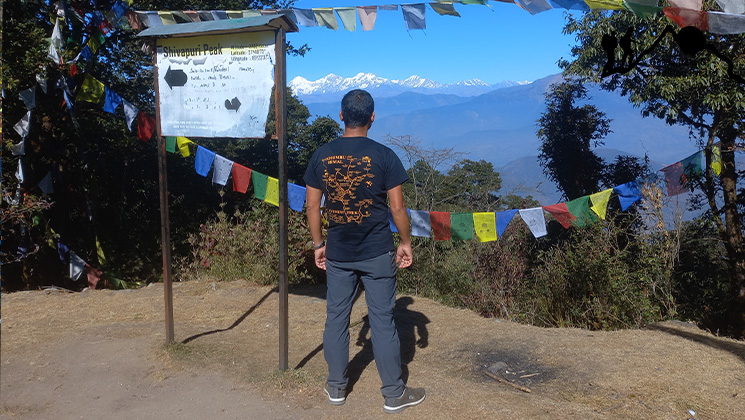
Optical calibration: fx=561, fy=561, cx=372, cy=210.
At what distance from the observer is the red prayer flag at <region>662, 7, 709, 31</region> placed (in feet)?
13.5

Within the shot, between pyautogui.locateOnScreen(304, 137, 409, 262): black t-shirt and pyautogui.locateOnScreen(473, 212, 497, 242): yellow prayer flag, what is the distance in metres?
3.56

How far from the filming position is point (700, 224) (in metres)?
10.5

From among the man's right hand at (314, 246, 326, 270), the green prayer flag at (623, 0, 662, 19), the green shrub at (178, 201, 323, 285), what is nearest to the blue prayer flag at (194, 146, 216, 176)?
the green shrub at (178, 201, 323, 285)

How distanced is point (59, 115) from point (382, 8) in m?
7.03

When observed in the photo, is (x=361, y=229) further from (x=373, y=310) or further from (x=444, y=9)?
(x=444, y=9)

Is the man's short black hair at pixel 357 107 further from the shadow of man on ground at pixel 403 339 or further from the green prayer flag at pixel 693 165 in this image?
the green prayer flag at pixel 693 165

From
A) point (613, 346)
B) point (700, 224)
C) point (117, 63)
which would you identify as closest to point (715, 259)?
point (700, 224)

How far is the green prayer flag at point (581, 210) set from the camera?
22.5 feet

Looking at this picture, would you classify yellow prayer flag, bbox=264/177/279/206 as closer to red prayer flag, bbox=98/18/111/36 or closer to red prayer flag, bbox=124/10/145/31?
red prayer flag, bbox=124/10/145/31

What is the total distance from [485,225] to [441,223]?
1.76 ft

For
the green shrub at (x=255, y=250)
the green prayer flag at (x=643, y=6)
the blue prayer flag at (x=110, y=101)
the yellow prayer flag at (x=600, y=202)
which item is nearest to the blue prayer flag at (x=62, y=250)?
the green shrub at (x=255, y=250)

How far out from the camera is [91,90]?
7488 mm

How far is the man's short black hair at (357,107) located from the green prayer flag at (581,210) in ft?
13.8

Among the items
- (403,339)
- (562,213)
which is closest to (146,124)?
(403,339)
